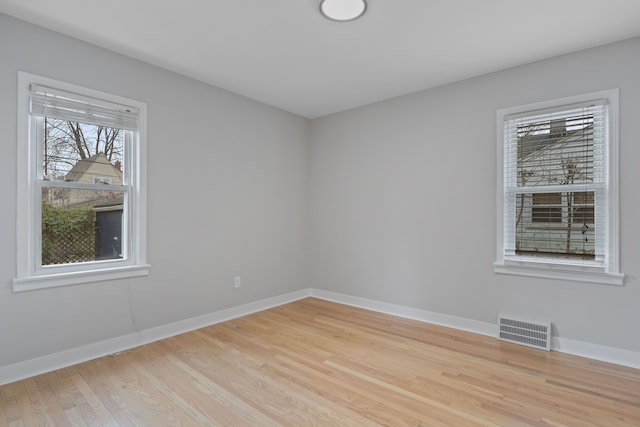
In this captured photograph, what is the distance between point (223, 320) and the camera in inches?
145

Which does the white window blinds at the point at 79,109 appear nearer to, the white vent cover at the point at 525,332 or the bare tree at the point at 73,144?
the bare tree at the point at 73,144

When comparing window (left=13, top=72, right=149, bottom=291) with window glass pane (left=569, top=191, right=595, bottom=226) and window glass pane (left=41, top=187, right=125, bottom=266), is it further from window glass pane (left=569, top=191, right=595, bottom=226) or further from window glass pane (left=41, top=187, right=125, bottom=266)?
window glass pane (left=569, top=191, right=595, bottom=226)

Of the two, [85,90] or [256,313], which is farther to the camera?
[256,313]

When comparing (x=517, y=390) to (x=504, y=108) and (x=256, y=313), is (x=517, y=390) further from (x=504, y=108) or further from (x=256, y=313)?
(x=256, y=313)

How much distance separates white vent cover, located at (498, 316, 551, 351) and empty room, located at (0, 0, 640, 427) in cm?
2

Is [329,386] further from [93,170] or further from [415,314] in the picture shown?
[93,170]

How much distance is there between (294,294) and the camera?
4605 millimetres

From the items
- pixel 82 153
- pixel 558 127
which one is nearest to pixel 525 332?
pixel 558 127

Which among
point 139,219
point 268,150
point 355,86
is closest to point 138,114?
point 139,219

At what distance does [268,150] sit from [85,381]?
298 cm

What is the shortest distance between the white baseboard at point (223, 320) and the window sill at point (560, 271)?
550mm

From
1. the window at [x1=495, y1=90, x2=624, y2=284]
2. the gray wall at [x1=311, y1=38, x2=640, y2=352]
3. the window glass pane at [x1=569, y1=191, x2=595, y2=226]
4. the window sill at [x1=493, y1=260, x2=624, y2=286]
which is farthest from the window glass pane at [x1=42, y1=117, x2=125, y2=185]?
the window glass pane at [x1=569, y1=191, x2=595, y2=226]

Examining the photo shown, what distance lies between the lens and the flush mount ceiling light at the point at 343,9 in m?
2.18

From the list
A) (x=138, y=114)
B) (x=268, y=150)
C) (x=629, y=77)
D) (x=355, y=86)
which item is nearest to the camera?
(x=629, y=77)
